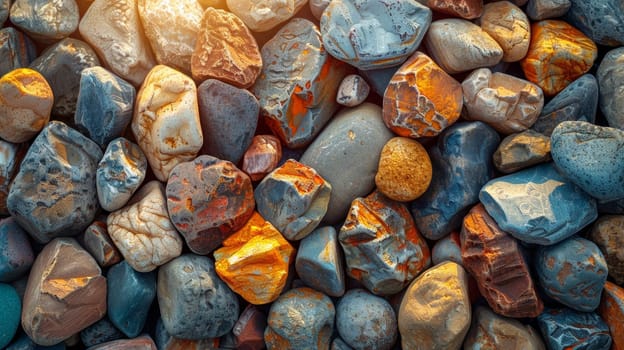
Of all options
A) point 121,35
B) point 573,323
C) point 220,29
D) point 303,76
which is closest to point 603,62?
point 573,323

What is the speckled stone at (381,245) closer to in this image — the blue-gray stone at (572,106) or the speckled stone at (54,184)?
the blue-gray stone at (572,106)

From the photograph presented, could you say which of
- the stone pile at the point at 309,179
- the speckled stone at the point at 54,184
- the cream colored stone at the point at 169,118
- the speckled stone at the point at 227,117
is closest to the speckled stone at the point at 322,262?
the stone pile at the point at 309,179

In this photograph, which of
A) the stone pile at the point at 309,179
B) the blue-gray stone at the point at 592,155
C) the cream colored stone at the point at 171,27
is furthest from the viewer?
the cream colored stone at the point at 171,27

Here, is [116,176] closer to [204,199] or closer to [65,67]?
[204,199]

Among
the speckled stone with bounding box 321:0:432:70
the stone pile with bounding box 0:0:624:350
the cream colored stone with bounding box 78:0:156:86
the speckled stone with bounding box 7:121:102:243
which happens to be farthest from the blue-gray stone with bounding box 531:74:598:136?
the speckled stone with bounding box 7:121:102:243

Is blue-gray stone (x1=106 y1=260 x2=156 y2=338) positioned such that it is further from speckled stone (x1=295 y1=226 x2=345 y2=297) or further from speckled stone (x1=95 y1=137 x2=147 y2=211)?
speckled stone (x1=295 y1=226 x2=345 y2=297)

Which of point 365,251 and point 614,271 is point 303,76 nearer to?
point 365,251
